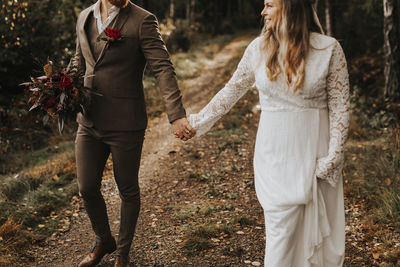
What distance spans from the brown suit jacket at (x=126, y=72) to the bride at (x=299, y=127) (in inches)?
38.6

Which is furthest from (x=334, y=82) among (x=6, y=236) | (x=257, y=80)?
(x=6, y=236)

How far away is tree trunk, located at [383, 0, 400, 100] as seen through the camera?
762 cm

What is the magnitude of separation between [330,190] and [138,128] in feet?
5.60

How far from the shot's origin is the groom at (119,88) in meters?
3.33

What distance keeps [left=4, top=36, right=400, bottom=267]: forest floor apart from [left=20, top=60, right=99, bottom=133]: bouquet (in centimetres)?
169

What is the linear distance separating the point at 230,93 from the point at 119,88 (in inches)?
39.4

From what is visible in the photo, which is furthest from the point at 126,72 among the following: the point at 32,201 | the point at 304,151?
the point at 32,201

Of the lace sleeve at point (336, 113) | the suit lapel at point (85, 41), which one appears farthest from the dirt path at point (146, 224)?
the suit lapel at point (85, 41)

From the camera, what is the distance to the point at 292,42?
2535mm

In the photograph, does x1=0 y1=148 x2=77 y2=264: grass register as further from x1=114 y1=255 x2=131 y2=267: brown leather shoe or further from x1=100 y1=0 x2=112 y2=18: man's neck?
x1=100 y1=0 x2=112 y2=18: man's neck

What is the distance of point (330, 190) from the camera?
108 inches

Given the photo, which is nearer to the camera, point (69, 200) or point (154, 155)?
point (69, 200)

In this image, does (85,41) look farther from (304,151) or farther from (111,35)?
(304,151)

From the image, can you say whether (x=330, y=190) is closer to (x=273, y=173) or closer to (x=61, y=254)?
(x=273, y=173)
